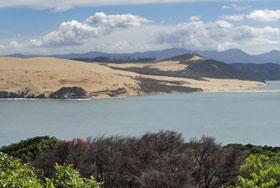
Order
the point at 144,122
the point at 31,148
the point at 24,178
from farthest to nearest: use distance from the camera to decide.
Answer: the point at 144,122
the point at 31,148
the point at 24,178

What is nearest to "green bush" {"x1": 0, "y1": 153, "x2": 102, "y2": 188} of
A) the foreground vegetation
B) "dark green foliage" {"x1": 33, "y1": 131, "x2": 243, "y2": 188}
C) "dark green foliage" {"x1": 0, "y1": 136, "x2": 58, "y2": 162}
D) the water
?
the foreground vegetation

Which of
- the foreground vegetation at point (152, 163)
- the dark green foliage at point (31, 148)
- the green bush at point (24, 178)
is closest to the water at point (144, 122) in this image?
the dark green foliage at point (31, 148)

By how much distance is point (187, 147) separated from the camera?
→ 41.5 meters

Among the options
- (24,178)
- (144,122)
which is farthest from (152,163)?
(144,122)

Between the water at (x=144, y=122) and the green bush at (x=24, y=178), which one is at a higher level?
the green bush at (x=24, y=178)

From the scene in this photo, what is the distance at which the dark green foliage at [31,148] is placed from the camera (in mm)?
46000

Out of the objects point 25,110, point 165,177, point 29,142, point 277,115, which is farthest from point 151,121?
point 165,177

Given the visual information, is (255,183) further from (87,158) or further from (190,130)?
(190,130)

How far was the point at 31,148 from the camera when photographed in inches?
1882

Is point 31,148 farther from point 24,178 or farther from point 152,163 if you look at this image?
point 24,178

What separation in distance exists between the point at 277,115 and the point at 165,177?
11229cm

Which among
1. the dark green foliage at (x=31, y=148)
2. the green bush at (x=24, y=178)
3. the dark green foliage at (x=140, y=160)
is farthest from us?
the dark green foliage at (x=31, y=148)

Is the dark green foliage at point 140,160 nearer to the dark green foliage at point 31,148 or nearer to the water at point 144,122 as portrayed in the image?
the dark green foliage at point 31,148

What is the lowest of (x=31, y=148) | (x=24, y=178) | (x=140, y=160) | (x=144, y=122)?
(x=144, y=122)
